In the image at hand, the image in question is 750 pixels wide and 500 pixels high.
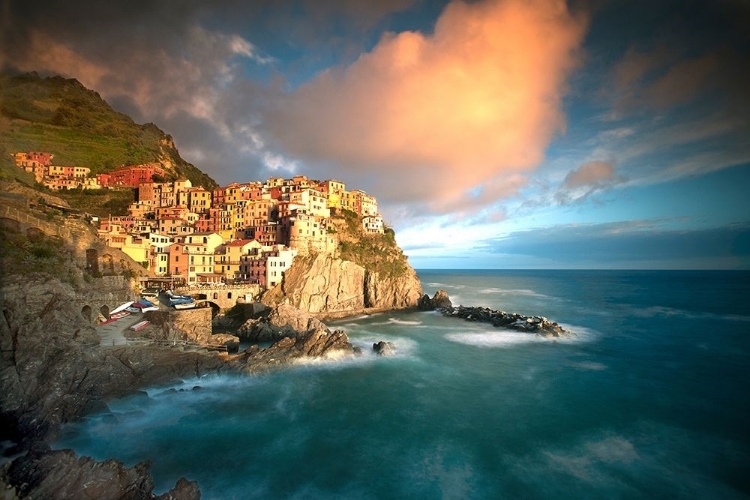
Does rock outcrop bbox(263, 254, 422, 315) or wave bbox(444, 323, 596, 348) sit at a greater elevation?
rock outcrop bbox(263, 254, 422, 315)

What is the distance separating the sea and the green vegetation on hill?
25570 mm

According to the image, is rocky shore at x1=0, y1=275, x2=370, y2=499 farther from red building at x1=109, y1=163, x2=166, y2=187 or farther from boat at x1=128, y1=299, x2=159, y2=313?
red building at x1=109, y1=163, x2=166, y2=187

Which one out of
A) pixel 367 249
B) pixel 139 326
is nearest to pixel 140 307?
pixel 139 326

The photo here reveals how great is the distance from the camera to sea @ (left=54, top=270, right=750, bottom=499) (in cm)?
1347

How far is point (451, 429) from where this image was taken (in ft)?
57.9

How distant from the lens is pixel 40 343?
17.0 metres

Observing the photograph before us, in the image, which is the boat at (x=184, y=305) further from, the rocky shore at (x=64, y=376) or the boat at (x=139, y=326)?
the boat at (x=139, y=326)

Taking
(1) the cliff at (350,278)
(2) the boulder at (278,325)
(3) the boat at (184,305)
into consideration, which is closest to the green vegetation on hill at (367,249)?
(1) the cliff at (350,278)

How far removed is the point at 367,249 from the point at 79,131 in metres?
71.5

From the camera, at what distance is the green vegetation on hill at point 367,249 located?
5538 centimetres

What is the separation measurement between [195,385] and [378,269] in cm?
3719

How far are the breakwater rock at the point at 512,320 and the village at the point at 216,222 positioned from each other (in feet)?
70.6

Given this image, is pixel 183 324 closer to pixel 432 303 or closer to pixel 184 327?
pixel 184 327

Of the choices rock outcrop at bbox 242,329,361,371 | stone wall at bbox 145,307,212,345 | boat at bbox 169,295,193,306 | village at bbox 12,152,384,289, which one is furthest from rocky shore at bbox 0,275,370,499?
village at bbox 12,152,384,289
